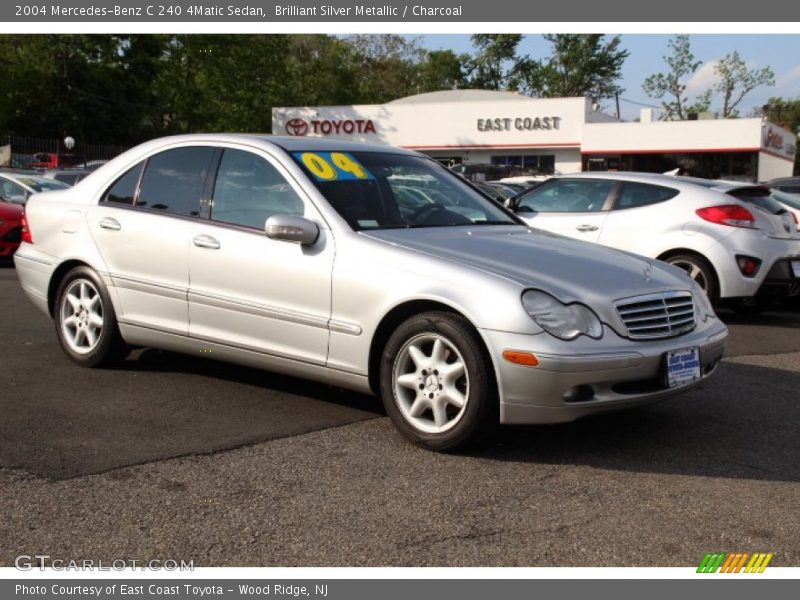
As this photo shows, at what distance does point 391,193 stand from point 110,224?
1932 millimetres

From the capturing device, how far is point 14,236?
1392cm

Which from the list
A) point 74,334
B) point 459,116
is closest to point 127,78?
point 459,116

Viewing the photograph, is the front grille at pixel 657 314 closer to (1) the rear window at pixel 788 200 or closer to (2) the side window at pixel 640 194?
(2) the side window at pixel 640 194

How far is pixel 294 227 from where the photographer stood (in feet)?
Answer: 16.6

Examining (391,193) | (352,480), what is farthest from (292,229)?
(352,480)

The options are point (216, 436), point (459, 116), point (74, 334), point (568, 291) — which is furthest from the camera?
point (459, 116)

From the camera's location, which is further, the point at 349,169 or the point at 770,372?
the point at 770,372

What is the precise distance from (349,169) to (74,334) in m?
2.33

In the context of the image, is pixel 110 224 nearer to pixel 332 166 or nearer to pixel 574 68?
pixel 332 166

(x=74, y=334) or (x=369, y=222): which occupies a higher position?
(x=369, y=222)

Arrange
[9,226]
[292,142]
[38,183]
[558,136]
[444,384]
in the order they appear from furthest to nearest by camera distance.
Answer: [558,136], [38,183], [9,226], [292,142], [444,384]

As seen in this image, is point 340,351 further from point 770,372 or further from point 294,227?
point 770,372

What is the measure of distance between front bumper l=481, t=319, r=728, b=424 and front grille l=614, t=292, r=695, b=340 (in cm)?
10
